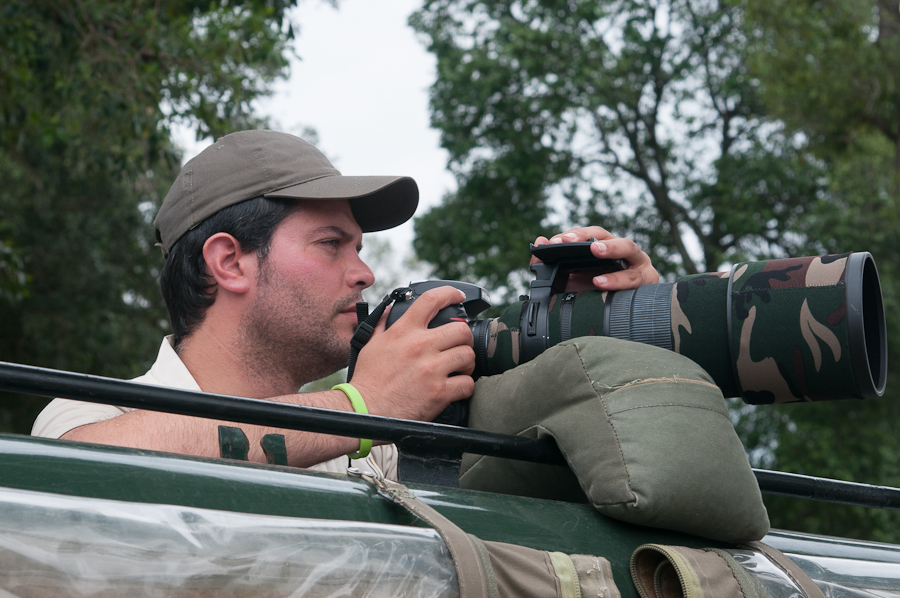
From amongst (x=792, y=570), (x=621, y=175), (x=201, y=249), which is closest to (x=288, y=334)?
(x=201, y=249)

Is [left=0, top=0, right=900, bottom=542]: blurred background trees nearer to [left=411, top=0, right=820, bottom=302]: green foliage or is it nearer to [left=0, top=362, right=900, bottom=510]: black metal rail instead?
[left=411, top=0, right=820, bottom=302]: green foliage

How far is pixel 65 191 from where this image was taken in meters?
11.4

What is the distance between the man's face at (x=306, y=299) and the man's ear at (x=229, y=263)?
1.4 inches

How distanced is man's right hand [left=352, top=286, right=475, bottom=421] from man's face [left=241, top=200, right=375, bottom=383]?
347 mm

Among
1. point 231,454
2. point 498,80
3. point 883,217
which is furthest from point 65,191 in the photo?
point 231,454

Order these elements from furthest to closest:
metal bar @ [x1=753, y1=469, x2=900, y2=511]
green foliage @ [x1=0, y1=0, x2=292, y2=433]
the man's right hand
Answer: green foliage @ [x1=0, y1=0, x2=292, y2=433], the man's right hand, metal bar @ [x1=753, y1=469, x2=900, y2=511]

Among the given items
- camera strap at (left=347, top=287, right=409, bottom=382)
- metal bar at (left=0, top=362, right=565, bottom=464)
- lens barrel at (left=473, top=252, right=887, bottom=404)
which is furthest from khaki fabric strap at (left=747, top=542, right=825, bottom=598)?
camera strap at (left=347, top=287, right=409, bottom=382)

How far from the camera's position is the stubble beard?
6.05 ft

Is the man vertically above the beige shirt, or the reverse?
the man

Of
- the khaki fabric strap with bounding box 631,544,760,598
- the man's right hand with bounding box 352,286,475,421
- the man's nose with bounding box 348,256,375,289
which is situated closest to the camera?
the khaki fabric strap with bounding box 631,544,760,598

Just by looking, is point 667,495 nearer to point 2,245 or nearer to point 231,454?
point 231,454

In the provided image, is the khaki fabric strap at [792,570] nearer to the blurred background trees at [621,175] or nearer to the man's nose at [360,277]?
the man's nose at [360,277]

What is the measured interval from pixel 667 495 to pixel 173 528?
1.90 ft

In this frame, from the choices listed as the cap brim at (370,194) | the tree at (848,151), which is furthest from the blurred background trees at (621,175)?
the cap brim at (370,194)
